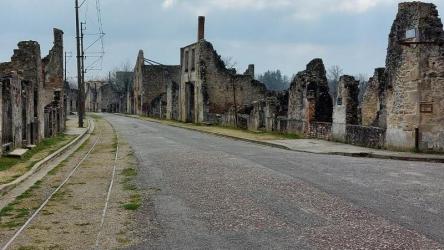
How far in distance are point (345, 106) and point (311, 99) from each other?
3.75 meters

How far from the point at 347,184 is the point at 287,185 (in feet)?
4.58

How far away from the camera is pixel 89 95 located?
128m

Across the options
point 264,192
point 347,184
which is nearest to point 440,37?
point 347,184

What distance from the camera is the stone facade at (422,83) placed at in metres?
21.0

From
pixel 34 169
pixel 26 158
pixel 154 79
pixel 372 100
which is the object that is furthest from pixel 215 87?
pixel 34 169

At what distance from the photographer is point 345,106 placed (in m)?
26.6

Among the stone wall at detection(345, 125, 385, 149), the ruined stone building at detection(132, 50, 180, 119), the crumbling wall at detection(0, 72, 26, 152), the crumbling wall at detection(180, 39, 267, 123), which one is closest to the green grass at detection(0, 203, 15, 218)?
the crumbling wall at detection(0, 72, 26, 152)

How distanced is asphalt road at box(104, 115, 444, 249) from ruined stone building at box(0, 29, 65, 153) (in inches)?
221

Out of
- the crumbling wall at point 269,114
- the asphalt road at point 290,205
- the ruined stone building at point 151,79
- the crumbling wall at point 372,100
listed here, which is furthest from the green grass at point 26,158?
the ruined stone building at point 151,79

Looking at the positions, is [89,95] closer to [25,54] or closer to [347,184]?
[25,54]

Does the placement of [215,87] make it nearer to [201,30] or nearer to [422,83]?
[201,30]

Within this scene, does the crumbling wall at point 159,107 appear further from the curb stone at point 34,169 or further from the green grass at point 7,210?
the green grass at point 7,210

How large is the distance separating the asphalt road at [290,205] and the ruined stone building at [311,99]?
12.1 meters

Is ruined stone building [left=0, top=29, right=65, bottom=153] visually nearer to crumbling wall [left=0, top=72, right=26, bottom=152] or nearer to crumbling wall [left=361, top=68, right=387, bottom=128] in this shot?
crumbling wall [left=0, top=72, right=26, bottom=152]
